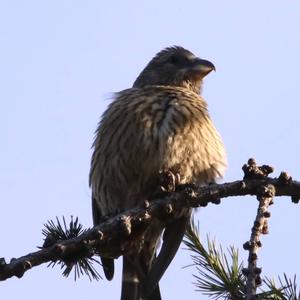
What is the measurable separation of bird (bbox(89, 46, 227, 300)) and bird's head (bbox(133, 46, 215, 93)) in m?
0.77

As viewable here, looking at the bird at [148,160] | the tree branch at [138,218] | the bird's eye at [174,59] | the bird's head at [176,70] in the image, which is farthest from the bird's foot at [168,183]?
the bird's eye at [174,59]

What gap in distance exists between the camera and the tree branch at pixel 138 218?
328 cm

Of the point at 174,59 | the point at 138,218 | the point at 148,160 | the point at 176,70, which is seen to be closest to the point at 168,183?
the point at 138,218

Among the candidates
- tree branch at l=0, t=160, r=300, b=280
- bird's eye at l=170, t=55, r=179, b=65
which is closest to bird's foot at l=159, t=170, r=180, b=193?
tree branch at l=0, t=160, r=300, b=280

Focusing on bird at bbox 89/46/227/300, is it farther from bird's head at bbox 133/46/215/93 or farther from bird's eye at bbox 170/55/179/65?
bird's eye at bbox 170/55/179/65

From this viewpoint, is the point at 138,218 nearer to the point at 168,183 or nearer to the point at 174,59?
the point at 168,183

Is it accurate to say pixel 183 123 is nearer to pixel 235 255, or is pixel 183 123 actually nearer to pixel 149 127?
pixel 149 127

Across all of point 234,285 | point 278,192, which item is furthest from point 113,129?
point 234,285

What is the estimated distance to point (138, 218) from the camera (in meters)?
3.79

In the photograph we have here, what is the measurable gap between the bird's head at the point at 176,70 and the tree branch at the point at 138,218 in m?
2.64

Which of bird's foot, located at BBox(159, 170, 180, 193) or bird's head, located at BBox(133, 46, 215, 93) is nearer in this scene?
bird's foot, located at BBox(159, 170, 180, 193)

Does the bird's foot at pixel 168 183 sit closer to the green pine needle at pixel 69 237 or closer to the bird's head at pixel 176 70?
the green pine needle at pixel 69 237

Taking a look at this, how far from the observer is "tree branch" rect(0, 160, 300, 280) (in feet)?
10.8

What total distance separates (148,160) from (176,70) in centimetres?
194
